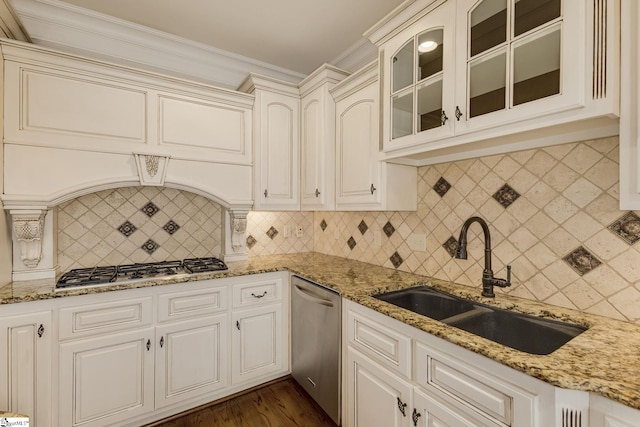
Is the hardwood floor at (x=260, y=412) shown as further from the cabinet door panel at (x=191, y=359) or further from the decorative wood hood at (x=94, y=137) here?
the decorative wood hood at (x=94, y=137)

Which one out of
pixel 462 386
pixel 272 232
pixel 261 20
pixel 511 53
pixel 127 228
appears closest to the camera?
pixel 462 386

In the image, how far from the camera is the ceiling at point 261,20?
2.04 metres

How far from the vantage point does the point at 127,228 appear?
2324mm

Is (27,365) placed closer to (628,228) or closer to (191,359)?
(191,359)

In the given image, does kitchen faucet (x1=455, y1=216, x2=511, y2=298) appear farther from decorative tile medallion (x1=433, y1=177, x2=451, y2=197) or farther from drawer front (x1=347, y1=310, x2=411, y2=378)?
drawer front (x1=347, y1=310, x2=411, y2=378)

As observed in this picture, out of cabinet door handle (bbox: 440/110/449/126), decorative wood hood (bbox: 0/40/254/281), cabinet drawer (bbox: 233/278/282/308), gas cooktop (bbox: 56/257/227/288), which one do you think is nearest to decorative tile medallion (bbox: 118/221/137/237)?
gas cooktop (bbox: 56/257/227/288)

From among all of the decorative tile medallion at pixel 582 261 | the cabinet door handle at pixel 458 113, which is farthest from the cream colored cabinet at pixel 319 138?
the decorative tile medallion at pixel 582 261

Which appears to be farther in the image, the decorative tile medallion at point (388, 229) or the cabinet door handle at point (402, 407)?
the decorative tile medallion at point (388, 229)

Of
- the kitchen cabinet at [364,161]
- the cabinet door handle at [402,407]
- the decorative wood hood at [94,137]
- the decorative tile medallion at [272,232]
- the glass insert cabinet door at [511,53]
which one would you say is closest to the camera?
the glass insert cabinet door at [511,53]

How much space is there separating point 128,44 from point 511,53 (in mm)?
2620

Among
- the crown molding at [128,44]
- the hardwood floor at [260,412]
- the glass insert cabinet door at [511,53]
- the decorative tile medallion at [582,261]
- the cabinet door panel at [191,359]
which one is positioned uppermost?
the crown molding at [128,44]

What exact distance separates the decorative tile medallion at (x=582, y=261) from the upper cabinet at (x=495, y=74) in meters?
0.53

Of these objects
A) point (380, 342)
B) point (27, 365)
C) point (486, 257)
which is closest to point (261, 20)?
point (486, 257)

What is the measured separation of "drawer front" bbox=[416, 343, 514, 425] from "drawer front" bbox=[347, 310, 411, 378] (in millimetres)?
73
